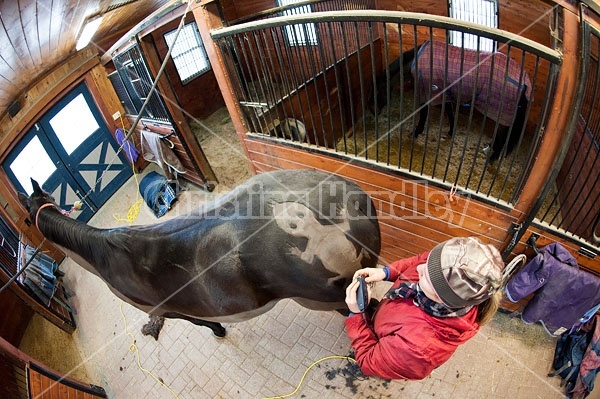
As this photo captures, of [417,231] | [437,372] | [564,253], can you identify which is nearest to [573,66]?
[564,253]

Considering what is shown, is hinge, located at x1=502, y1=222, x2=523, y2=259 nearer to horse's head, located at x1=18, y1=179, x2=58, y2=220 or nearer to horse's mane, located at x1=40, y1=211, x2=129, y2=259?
horse's mane, located at x1=40, y1=211, x2=129, y2=259

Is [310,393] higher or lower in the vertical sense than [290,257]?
lower

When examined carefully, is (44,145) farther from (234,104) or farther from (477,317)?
(477,317)

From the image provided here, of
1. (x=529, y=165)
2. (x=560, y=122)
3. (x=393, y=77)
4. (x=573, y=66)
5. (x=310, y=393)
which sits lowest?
(x=310, y=393)

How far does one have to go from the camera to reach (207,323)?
8.45ft

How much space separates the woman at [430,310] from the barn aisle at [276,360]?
3.32ft

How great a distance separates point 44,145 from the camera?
12.8ft

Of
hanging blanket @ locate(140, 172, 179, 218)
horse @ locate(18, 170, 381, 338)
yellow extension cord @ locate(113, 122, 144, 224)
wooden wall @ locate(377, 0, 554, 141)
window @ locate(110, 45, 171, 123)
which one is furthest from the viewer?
yellow extension cord @ locate(113, 122, 144, 224)

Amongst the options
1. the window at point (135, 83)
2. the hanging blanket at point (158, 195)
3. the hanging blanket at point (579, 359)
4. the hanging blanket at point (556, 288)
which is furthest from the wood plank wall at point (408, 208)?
the hanging blanket at point (158, 195)

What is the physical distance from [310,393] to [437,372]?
894 mm

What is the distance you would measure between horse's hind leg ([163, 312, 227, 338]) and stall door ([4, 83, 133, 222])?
1.89 m

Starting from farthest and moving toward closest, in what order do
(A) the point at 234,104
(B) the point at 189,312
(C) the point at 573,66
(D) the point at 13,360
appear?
(A) the point at 234,104 < (B) the point at 189,312 < (D) the point at 13,360 < (C) the point at 573,66

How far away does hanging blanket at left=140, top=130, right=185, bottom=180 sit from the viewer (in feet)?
13.1

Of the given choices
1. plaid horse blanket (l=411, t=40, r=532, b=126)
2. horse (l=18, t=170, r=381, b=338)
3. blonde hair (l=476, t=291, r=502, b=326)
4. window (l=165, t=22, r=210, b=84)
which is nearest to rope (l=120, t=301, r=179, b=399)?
horse (l=18, t=170, r=381, b=338)
